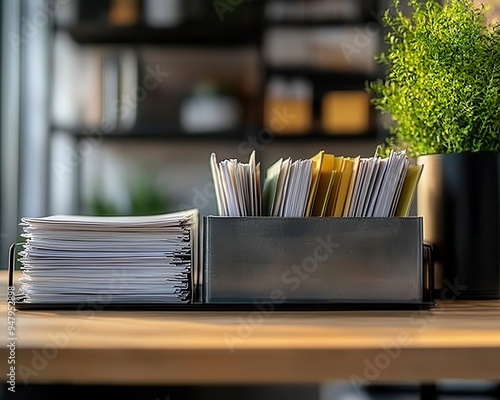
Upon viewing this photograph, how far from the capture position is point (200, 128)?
329 centimetres

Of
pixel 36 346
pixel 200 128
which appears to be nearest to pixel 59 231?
pixel 36 346

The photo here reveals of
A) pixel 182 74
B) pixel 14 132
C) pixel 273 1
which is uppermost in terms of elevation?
pixel 273 1

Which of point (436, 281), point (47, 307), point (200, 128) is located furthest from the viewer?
point (200, 128)

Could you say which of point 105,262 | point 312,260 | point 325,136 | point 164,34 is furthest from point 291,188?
point 164,34

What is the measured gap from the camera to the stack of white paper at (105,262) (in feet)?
2.88

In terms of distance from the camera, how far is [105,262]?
880mm

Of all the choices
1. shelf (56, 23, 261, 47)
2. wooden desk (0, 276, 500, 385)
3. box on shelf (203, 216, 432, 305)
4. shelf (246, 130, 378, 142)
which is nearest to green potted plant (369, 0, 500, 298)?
box on shelf (203, 216, 432, 305)

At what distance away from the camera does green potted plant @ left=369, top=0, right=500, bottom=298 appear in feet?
3.25

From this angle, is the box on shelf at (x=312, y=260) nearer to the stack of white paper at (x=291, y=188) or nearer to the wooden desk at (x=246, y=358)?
the stack of white paper at (x=291, y=188)

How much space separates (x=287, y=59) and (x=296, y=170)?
2.51 m

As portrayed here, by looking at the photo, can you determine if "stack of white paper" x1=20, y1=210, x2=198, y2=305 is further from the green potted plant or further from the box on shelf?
the green potted plant

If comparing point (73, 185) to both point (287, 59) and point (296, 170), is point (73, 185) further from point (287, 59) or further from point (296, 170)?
point (296, 170)

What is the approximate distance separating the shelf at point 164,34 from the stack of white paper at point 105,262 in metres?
2.54

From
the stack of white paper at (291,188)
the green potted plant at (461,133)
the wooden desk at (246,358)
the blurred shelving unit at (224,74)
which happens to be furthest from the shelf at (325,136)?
the wooden desk at (246,358)
